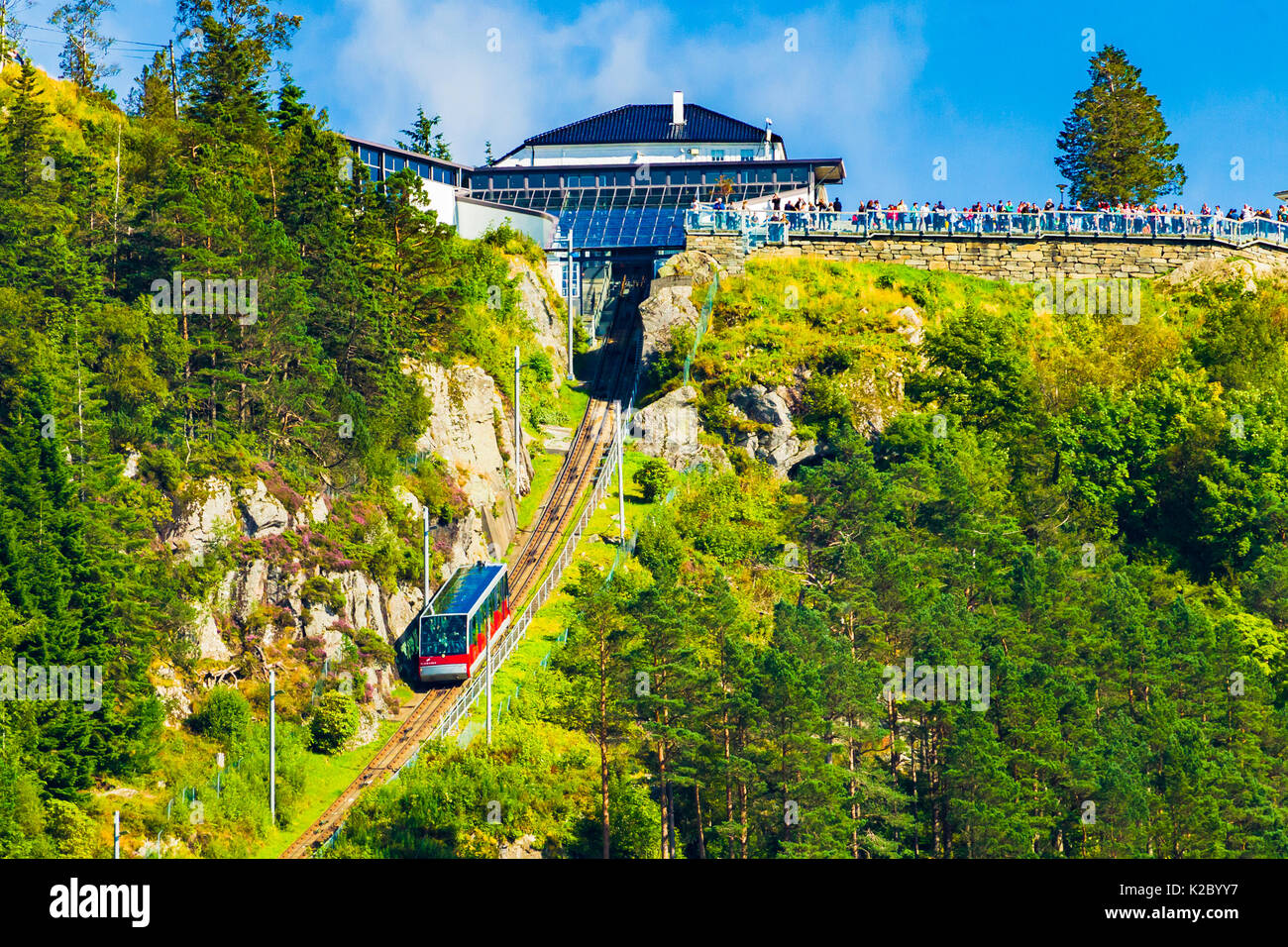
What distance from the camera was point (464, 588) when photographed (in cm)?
6119

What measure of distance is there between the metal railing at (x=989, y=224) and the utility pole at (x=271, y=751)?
4113 centimetres

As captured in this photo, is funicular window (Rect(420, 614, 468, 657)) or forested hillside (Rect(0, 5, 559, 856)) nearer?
forested hillside (Rect(0, 5, 559, 856))

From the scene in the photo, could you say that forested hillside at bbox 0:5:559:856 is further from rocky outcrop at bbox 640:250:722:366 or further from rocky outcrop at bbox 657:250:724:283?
rocky outcrop at bbox 657:250:724:283

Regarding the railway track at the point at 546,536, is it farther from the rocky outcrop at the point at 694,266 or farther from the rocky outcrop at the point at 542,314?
the rocky outcrop at the point at 694,266

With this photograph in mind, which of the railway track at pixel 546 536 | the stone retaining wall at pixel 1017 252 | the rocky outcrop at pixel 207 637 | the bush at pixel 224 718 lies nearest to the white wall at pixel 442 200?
the railway track at pixel 546 536

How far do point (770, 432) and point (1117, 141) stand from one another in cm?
3448

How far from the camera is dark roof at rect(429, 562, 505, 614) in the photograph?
59.5 meters

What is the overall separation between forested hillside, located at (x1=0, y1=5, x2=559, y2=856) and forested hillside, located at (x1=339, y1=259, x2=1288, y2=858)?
921cm

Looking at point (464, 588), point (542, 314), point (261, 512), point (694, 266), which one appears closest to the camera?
point (464, 588)

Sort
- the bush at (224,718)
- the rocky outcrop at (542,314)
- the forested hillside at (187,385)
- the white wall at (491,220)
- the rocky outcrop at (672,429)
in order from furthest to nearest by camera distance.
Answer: the white wall at (491,220) → the rocky outcrop at (542,314) → the rocky outcrop at (672,429) → the bush at (224,718) → the forested hillside at (187,385)

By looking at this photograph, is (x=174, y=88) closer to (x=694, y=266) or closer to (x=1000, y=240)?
(x=694, y=266)

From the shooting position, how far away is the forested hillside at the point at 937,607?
162 ft

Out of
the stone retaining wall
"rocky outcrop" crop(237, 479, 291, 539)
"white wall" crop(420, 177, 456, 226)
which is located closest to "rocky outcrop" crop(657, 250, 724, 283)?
the stone retaining wall

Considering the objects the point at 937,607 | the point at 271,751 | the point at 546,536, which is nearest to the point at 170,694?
the point at 271,751
